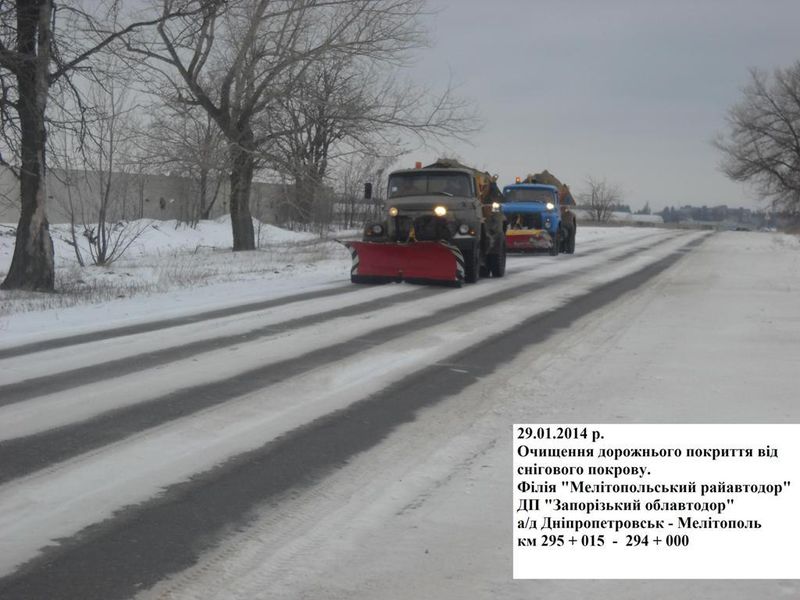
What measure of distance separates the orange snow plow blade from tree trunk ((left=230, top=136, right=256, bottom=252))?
1036 centimetres

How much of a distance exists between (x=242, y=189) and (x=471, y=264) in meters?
14.0

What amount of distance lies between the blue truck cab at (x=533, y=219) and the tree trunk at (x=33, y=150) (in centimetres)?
1588

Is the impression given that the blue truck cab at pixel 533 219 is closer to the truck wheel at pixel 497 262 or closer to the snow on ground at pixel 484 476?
the truck wheel at pixel 497 262

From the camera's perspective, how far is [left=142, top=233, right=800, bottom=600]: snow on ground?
13.4 feet

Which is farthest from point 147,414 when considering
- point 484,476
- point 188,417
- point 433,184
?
point 433,184

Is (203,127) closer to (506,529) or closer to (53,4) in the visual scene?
(53,4)

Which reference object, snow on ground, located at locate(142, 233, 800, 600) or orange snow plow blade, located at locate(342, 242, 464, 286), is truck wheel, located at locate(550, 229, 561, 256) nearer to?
orange snow plow blade, located at locate(342, 242, 464, 286)

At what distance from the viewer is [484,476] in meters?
5.60

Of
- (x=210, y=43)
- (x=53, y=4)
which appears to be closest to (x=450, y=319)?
(x=53, y=4)

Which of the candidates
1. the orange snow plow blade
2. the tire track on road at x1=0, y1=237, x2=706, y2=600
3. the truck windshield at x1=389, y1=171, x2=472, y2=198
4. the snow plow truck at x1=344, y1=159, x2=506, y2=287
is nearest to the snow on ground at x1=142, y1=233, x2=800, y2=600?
the tire track on road at x1=0, y1=237, x2=706, y2=600

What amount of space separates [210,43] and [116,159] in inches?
189

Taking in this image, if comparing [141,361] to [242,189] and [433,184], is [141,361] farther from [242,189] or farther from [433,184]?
[242,189]

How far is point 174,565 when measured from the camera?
168 inches

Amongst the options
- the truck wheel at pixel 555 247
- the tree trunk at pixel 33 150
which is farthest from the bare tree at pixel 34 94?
the truck wheel at pixel 555 247
